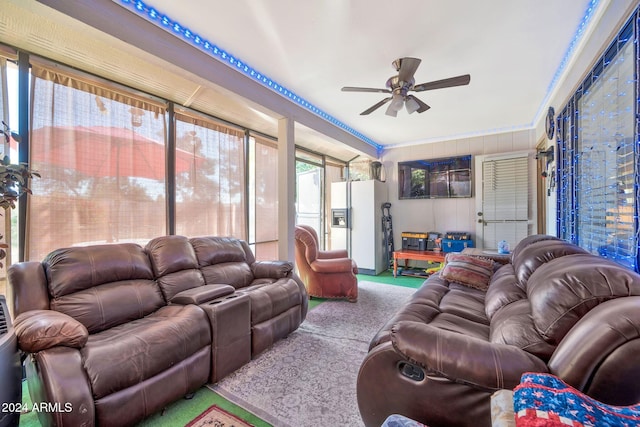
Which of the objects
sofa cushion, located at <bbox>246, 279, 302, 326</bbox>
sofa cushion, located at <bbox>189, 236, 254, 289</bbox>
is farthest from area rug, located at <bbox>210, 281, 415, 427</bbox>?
sofa cushion, located at <bbox>189, 236, 254, 289</bbox>

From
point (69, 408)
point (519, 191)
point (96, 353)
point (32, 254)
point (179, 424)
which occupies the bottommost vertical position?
point (179, 424)

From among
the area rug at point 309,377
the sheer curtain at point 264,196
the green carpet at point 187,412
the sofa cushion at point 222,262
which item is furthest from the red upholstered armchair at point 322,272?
the green carpet at point 187,412

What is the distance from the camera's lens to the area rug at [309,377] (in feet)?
5.45

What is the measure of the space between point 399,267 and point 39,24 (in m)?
5.69

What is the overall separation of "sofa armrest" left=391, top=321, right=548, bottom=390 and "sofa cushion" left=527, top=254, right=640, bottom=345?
0.17 meters

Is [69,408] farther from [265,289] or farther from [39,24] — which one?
[39,24]

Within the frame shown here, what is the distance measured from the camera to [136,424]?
157 centimetres

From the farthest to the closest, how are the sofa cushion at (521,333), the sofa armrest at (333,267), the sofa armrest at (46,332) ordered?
the sofa armrest at (333,267)
the sofa armrest at (46,332)
the sofa cushion at (521,333)

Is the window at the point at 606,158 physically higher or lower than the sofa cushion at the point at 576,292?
higher

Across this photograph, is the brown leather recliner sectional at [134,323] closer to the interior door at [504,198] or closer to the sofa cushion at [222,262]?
the sofa cushion at [222,262]

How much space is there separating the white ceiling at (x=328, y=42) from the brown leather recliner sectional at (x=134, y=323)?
5.06ft

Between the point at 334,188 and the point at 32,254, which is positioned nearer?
the point at 32,254

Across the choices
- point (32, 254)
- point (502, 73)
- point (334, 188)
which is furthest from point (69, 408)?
point (334, 188)

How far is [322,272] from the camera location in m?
3.70
